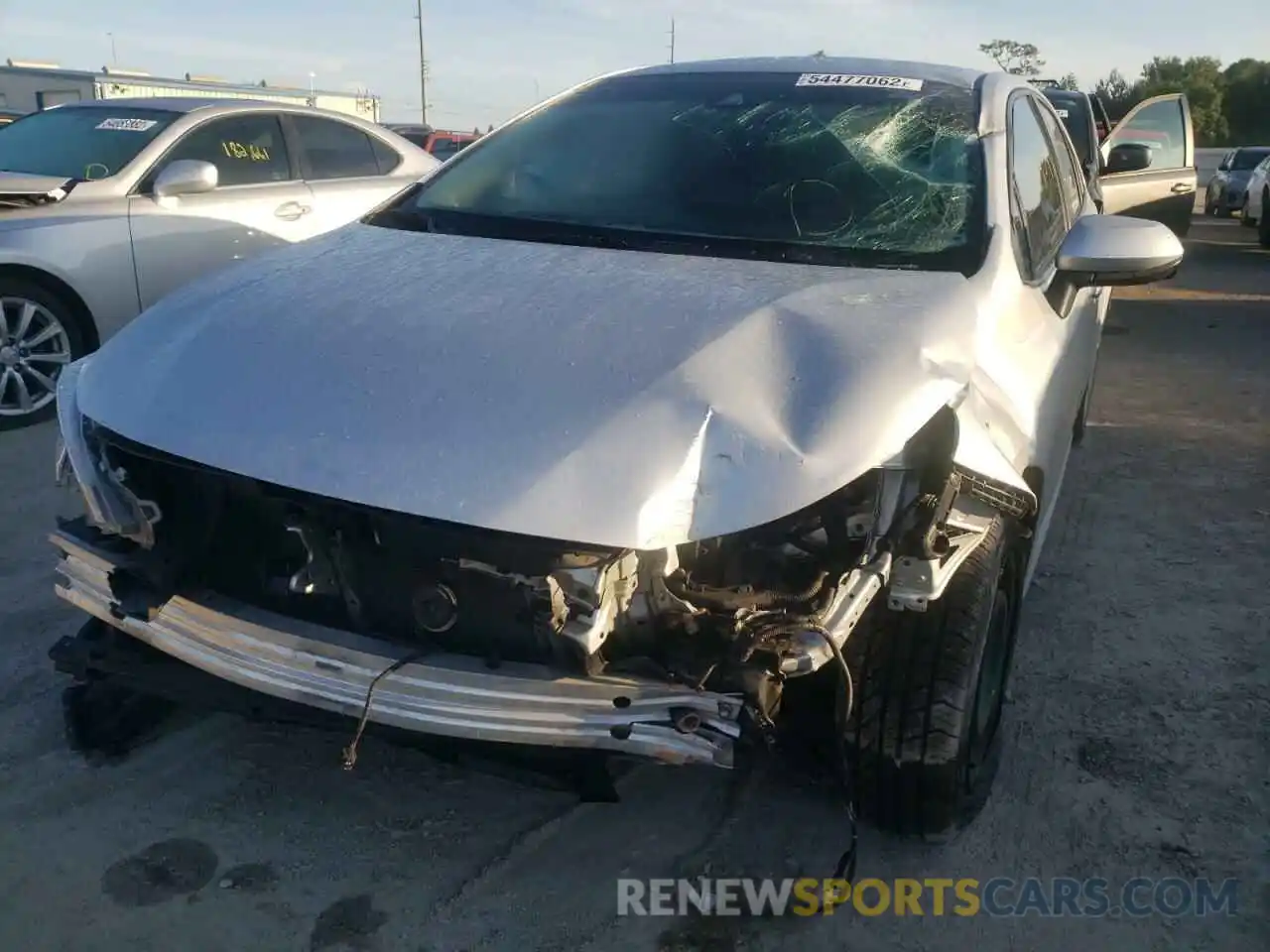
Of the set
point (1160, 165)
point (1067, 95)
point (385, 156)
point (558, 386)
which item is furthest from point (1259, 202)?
point (558, 386)

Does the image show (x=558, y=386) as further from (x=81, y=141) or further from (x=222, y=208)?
(x=81, y=141)

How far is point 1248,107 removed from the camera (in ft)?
151

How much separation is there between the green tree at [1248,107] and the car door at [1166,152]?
3875 centimetres

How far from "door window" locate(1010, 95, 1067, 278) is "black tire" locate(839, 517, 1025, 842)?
97 cm

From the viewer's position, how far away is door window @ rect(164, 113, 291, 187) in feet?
21.1

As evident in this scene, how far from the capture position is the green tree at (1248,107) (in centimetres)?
4466

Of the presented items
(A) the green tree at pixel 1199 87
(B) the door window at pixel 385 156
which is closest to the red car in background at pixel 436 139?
(B) the door window at pixel 385 156

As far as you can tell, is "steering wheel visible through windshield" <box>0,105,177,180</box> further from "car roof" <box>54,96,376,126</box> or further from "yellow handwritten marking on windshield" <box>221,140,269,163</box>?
"yellow handwritten marking on windshield" <box>221,140,269,163</box>

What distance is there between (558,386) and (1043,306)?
160 cm

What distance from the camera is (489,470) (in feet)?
6.82

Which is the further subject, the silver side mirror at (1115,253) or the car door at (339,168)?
the car door at (339,168)

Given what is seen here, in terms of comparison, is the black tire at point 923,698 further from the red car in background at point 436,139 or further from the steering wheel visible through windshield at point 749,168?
the red car in background at point 436,139

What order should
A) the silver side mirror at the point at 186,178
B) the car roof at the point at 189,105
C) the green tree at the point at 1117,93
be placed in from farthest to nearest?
the green tree at the point at 1117,93 < the car roof at the point at 189,105 < the silver side mirror at the point at 186,178

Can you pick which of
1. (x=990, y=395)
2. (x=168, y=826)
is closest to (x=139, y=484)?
(x=168, y=826)
